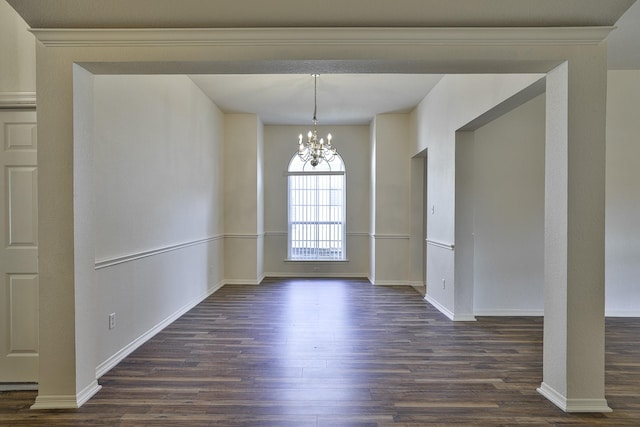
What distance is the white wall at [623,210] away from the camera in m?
4.41

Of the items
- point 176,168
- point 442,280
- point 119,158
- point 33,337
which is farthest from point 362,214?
point 33,337

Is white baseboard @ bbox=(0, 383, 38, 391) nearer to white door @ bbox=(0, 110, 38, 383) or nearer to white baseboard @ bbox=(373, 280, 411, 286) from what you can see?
white door @ bbox=(0, 110, 38, 383)

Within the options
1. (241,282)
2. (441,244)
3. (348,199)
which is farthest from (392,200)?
(241,282)

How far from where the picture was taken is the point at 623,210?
4.48 metres

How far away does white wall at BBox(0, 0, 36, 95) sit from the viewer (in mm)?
2633

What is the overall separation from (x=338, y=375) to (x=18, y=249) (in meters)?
2.61

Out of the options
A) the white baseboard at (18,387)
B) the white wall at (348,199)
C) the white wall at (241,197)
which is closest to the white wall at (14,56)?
the white baseboard at (18,387)

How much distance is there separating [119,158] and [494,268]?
4.39 metres

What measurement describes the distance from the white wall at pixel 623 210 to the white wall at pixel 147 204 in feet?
17.6

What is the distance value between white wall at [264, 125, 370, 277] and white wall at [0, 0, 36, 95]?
491 centimetres

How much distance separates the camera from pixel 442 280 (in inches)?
190

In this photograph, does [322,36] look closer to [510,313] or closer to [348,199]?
[510,313]

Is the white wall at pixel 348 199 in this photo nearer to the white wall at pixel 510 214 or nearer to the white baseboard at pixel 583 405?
the white wall at pixel 510 214

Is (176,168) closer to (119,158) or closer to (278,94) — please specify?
(119,158)
